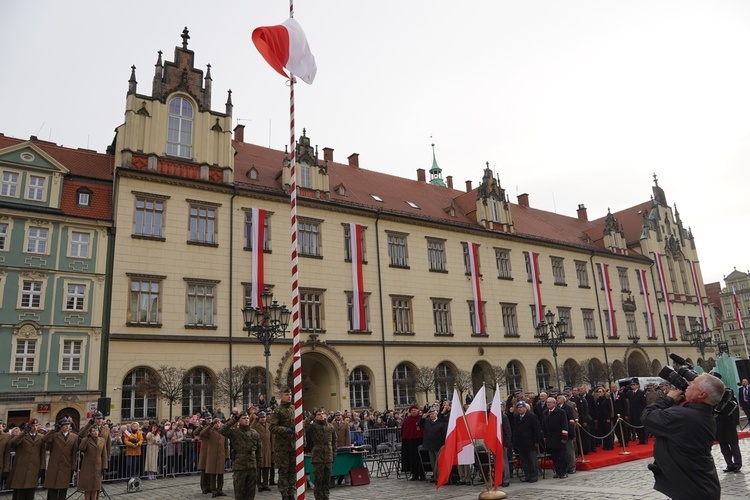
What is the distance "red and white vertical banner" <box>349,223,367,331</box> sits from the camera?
31.7 meters

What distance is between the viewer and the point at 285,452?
38.5 feet

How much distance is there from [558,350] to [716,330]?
28338mm

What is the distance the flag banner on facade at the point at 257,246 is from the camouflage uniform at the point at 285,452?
16639mm

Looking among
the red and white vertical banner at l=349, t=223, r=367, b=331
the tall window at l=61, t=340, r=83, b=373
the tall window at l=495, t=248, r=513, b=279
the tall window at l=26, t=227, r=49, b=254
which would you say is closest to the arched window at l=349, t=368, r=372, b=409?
the red and white vertical banner at l=349, t=223, r=367, b=331

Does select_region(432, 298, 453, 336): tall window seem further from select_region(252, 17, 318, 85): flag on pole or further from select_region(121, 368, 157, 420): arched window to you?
select_region(252, 17, 318, 85): flag on pole

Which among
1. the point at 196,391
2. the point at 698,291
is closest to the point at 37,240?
the point at 196,391

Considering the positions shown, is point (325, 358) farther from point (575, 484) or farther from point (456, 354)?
point (575, 484)

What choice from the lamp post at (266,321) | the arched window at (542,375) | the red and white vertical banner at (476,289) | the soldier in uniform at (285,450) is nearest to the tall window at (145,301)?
the lamp post at (266,321)

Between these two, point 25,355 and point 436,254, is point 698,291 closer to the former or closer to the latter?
point 436,254

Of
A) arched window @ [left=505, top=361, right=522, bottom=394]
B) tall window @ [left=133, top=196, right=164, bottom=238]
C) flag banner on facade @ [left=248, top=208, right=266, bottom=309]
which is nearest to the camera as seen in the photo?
tall window @ [left=133, top=196, right=164, bottom=238]

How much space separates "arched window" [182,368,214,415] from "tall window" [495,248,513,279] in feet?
69.1

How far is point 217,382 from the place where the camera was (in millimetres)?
26281

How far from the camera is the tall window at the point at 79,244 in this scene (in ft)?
83.0

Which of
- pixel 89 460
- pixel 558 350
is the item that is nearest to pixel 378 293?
pixel 558 350
